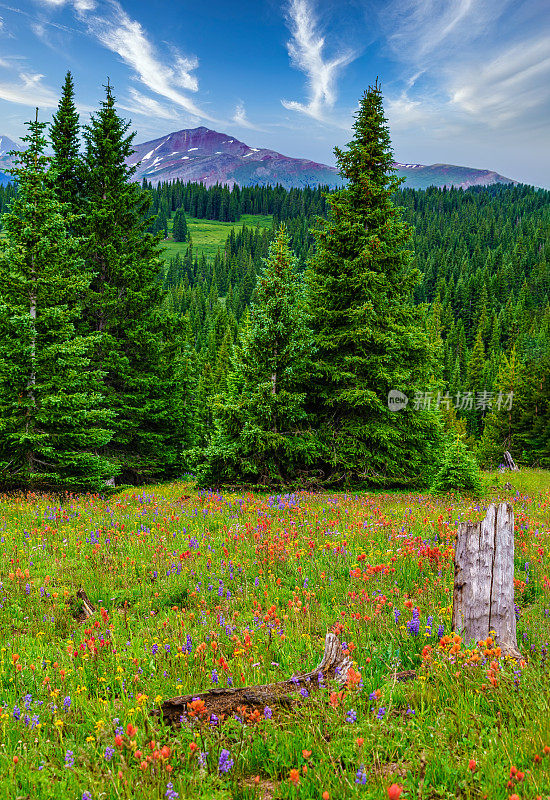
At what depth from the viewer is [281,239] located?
1515cm

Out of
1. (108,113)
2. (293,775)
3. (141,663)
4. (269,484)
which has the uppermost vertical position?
(108,113)

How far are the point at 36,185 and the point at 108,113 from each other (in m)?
8.23

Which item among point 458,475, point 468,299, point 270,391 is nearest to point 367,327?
point 270,391

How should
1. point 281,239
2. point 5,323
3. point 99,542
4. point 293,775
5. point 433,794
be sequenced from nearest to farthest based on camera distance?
point 293,775, point 433,794, point 99,542, point 5,323, point 281,239

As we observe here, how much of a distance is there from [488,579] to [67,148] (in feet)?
75.1

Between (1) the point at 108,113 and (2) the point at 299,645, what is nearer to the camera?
(2) the point at 299,645

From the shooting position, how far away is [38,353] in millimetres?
13148

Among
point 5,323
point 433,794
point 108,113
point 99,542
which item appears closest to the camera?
point 433,794

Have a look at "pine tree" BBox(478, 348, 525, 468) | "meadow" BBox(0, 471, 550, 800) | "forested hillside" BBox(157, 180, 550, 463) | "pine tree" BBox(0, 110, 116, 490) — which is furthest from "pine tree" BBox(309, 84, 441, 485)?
"pine tree" BBox(478, 348, 525, 468)

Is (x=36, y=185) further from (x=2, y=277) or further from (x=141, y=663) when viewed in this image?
(x=141, y=663)

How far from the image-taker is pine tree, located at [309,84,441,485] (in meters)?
15.0

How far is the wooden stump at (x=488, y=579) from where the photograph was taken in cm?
375

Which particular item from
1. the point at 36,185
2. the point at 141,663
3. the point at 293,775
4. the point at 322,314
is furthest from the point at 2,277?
the point at 293,775

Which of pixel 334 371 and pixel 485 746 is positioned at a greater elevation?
pixel 334 371
